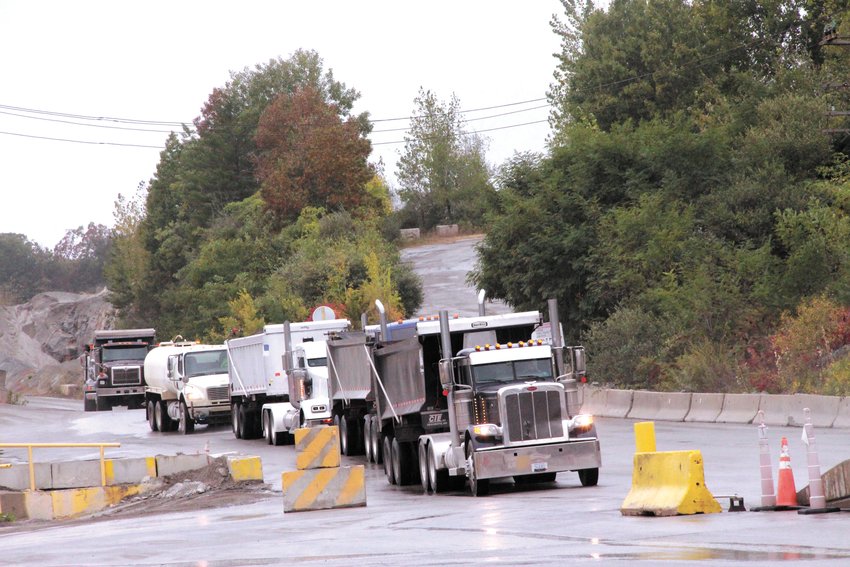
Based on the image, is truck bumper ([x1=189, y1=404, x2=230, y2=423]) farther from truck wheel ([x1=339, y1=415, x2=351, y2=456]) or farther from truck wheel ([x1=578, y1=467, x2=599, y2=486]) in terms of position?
truck wheel ([x1=578, y1=467, x2=599, y2=486])

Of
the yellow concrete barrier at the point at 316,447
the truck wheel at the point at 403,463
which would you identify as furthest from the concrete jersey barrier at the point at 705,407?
the yellow concrete barrier at the point at 316,447

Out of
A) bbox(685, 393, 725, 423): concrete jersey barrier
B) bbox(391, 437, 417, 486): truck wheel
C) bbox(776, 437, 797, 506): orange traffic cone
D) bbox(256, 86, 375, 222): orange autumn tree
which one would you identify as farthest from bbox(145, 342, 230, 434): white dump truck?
bbox(256, 86, 375, 222): orange autumn tree

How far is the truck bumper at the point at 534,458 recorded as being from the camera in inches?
725

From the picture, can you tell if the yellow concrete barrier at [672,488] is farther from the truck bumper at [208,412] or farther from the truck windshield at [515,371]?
the truck bumper at [208,412]

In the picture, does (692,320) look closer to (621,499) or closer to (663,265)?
(663,265)

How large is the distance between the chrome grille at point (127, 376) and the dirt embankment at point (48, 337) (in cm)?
2220

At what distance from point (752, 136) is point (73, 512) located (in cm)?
3301

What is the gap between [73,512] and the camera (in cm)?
2278

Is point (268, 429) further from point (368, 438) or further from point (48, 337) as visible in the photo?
point (48, 337)

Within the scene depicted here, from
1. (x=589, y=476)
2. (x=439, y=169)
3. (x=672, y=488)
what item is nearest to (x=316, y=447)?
(x=589, y=476)

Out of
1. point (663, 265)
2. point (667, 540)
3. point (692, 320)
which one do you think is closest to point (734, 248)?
point (663, 265)

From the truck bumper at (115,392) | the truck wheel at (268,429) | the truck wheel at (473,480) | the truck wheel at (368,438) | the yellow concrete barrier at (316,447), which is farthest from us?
the truck bumper at (115,392)

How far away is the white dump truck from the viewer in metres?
39.8

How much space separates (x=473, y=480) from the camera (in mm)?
18719
